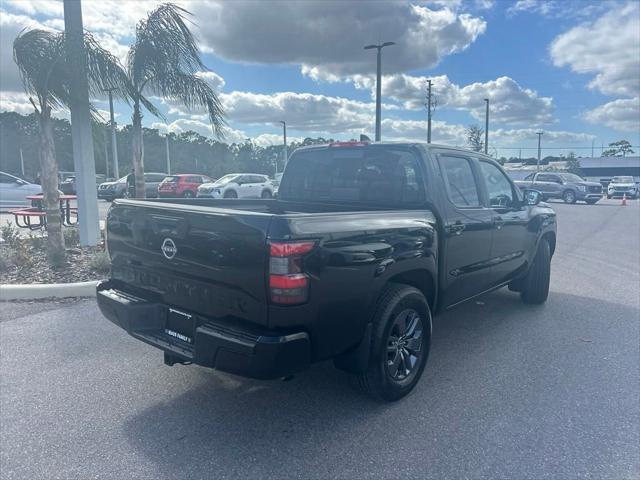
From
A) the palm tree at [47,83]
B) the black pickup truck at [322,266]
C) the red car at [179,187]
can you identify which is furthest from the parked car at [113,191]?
the black pickup truck at [322,266]

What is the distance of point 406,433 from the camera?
A: 3068mm

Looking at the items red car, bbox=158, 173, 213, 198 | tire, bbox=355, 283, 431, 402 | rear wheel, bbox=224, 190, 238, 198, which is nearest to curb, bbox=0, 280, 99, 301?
tire, bbox=355, 283, 431, 402

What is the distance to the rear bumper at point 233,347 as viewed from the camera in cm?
263

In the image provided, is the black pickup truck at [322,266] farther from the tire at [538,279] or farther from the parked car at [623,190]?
the parked car at [623,190]

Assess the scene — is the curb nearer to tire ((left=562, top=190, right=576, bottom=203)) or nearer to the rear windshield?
the rear windshield

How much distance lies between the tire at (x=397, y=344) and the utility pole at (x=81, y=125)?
22.4ft

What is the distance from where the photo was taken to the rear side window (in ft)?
13.7

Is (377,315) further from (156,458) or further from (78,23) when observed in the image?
(78,23)

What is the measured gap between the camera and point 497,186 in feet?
16.6

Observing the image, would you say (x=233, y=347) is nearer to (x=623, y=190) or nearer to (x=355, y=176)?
(x=355, y=176)

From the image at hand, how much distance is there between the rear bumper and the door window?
9.72 feet

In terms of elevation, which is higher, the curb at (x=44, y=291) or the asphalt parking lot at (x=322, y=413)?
the curb at (x=44, y=291)

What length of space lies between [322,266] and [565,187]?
2783cm

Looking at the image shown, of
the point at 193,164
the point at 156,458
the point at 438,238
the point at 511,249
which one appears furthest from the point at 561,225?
the point at 193,164
